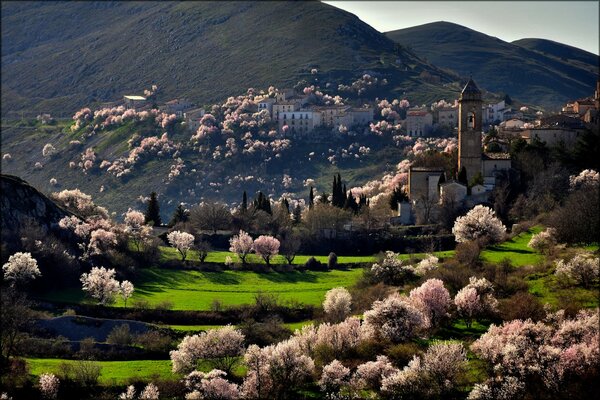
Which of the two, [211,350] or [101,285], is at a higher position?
[101,285]

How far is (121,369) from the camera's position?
170 ft

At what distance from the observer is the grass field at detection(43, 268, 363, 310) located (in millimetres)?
65250

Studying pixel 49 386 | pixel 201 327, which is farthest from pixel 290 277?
pixel 49 386

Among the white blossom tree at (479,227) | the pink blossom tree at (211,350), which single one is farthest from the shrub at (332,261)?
the pink blossom tree at (211,350)

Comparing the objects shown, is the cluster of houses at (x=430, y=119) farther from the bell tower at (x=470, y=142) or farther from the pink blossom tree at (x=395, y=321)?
the pink blossom tree at (x=395, y=321)

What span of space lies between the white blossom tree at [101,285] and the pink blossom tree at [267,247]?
13.2 meters

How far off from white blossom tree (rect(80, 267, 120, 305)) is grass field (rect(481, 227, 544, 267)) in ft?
78.0

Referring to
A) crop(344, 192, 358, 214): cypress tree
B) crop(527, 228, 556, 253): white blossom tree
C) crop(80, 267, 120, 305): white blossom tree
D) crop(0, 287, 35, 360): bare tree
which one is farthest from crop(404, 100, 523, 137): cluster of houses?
crop(0, 287, 35, 360): bare tree

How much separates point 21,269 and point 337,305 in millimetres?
21548

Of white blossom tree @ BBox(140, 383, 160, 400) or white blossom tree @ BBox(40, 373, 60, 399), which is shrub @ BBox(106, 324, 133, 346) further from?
white blossom tree @ BBox(140, 383, 160, 400)

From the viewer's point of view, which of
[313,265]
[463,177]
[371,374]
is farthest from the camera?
[463,177]

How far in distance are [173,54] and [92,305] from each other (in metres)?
134

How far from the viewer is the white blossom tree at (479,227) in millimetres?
69912

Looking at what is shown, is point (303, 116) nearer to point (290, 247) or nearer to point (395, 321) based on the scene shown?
point (290, 247)
